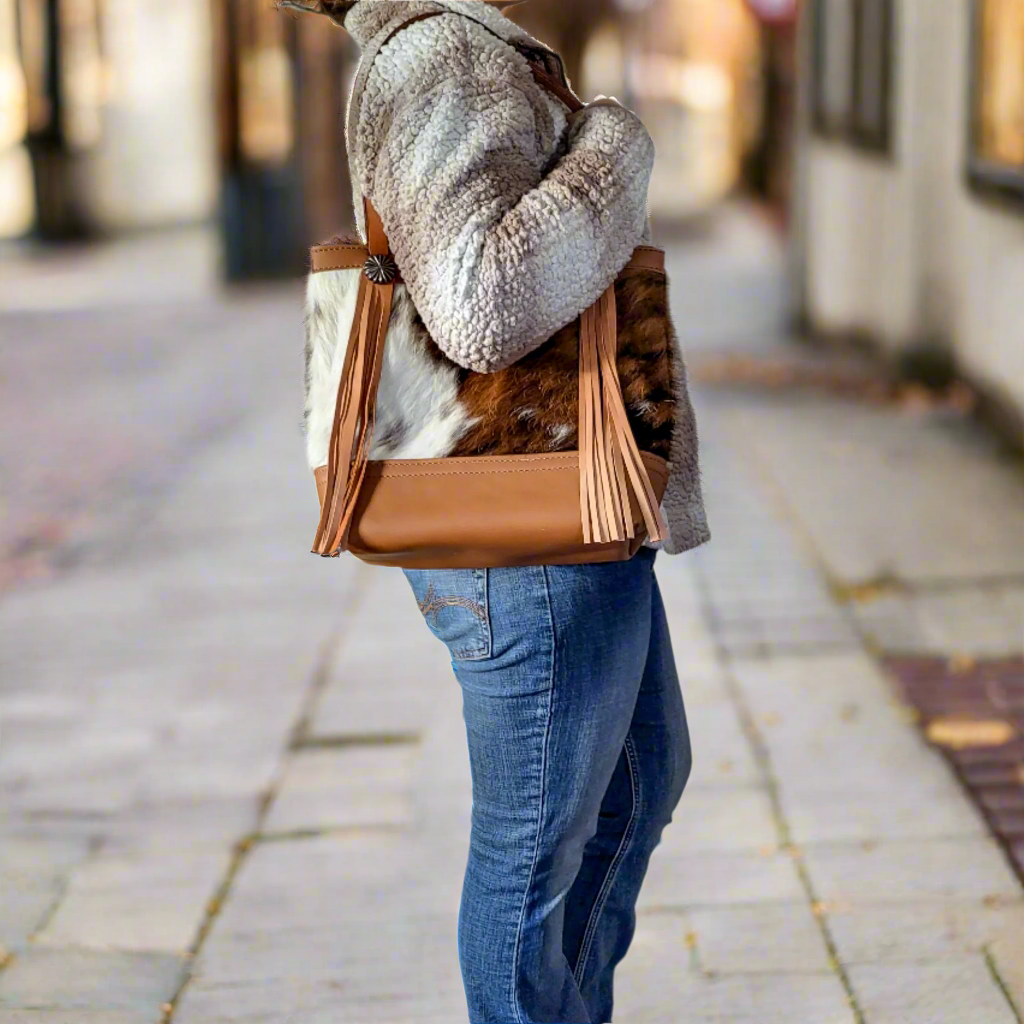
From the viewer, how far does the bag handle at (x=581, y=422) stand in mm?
1800

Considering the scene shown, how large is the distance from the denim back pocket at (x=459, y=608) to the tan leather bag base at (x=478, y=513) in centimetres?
3

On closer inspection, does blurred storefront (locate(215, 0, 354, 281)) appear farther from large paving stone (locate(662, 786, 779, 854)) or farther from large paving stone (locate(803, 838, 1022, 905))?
large paving stone (locate(803, 838, 1022, 905))

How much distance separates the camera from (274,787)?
12.4 feet

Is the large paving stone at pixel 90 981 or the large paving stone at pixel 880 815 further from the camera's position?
the large paving stone at pixel 880 815

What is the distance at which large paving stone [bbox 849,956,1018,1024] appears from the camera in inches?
103

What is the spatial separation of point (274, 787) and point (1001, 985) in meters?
1.84

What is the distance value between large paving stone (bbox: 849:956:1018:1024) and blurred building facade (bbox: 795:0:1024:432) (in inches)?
181

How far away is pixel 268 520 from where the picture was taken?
6484 mm

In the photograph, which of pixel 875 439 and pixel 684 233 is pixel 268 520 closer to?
pixel 875 439

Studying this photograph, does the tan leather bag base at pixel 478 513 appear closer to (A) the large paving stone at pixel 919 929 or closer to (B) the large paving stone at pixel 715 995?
(B) the large paving stone at pixel 715 995

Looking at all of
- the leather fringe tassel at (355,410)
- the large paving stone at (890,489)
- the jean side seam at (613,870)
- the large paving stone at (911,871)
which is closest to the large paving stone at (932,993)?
the large paving stone at (911,871)

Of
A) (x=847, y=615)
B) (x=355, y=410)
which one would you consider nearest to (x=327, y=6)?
(x=355, y=410)

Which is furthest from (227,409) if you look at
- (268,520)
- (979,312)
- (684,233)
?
(684,233)

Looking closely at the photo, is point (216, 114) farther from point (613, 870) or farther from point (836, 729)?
point (613, 870)
